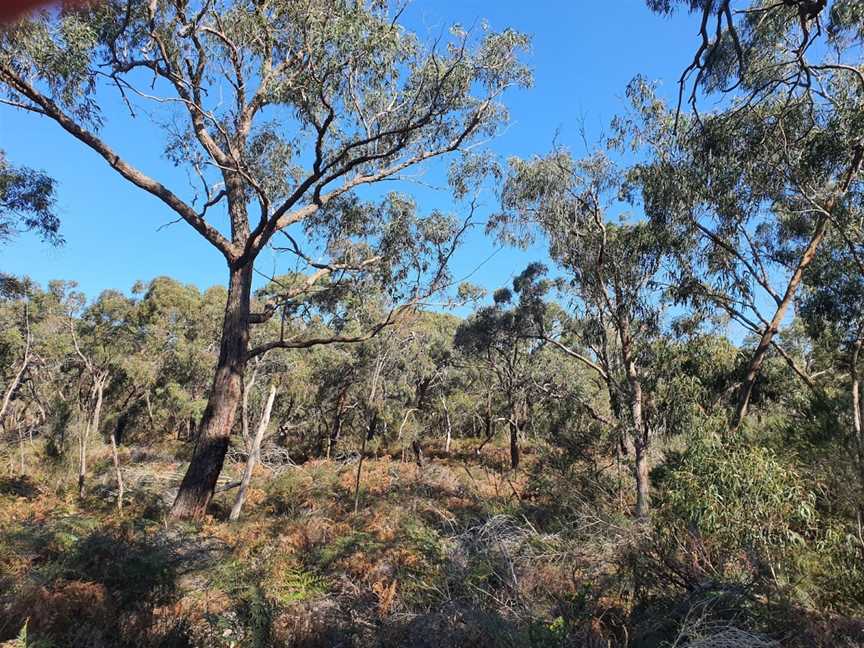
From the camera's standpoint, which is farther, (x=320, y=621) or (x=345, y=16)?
(x=345, y=16)

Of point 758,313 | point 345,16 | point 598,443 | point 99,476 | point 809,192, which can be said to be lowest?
point 99,476

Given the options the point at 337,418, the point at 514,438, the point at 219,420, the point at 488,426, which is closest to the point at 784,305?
the point at 219,420

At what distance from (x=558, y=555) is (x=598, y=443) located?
674 centimetres

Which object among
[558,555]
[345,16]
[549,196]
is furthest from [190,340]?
[558,555]

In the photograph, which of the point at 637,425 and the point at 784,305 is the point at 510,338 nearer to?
the point at 637,425

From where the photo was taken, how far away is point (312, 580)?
6.37m

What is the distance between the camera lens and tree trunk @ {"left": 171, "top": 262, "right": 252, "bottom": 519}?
614cm

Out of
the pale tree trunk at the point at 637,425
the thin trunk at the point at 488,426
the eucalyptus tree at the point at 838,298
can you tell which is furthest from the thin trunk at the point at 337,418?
the eucalyptus tree at the point at 838,298

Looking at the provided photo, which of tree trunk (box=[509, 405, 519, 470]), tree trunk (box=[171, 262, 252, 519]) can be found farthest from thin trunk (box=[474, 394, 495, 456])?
tree trunk (box=[171, 262, 252, 519])

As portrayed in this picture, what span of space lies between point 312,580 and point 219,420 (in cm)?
240

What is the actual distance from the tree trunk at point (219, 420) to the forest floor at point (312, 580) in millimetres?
435

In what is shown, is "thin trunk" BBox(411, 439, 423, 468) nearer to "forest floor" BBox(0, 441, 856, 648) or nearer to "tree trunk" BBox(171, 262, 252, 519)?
"forest floor" BBox(0, 441, 856, 648)

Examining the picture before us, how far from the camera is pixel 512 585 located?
481 cm

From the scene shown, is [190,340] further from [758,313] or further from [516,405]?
[758,313]
